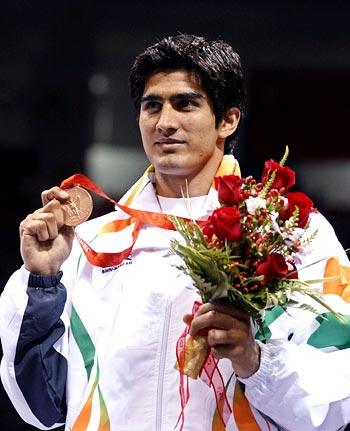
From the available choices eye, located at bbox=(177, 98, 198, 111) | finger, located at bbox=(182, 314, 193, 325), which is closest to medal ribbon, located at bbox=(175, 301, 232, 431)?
finger, located at bbox=(182, 314, 193, 325)

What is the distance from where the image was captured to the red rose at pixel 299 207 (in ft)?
7.43

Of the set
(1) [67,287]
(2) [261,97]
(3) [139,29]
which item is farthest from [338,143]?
(1) [67,287]

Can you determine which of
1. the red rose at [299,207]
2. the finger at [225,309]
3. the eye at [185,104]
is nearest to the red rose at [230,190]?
the red rose at [299,207]

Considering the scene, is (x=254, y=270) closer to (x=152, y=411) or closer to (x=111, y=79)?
(x=152, y=411)

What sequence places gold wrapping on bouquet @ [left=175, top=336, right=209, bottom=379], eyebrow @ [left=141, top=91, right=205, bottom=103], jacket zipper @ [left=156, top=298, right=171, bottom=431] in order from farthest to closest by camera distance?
1. eyebrow @ [left=141, top=91, right=205, bottom=103]
2. jacket zipper @ [left=156, top=298, right=171, bottom=431]
3. gold wrapping on bouquet @ [left=175, top=336, right=209, bottom=379]

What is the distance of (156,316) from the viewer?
8.24ft

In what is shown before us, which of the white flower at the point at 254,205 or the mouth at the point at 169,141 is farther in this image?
the mouth at the point at 169,141

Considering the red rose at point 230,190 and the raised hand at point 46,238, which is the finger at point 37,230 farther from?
the red rose at point 230,190

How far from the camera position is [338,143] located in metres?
4.25

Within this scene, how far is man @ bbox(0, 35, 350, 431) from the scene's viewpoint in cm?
233

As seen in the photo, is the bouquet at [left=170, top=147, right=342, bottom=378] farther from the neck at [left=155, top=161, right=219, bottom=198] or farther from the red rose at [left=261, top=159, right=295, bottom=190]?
the neck at [left=155, top=161, right=219, bottom=198]

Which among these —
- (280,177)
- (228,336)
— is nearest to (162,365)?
(228,336)

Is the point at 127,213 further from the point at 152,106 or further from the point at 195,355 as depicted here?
the point at 195,355

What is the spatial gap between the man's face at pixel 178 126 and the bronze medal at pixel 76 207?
22 cm
